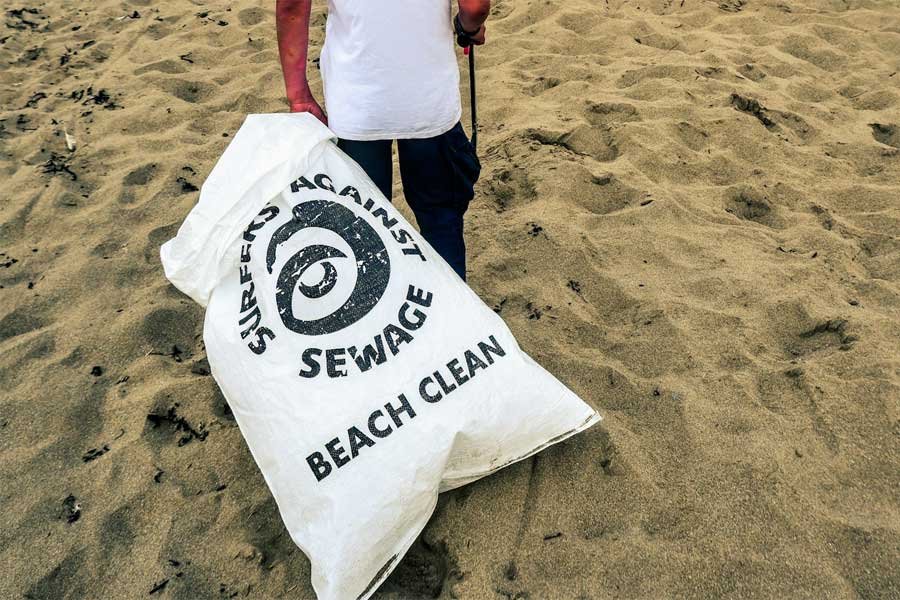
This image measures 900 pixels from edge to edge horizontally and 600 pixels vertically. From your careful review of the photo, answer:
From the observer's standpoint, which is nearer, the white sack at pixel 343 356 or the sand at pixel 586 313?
the white sack at pixel 343 356

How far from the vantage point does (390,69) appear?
1.41 metres

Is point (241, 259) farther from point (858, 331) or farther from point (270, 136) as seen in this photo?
point (858, 331)

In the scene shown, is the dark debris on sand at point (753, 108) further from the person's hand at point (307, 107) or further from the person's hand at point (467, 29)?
the person's hand at point (307, 107)

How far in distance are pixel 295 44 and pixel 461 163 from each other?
476mm

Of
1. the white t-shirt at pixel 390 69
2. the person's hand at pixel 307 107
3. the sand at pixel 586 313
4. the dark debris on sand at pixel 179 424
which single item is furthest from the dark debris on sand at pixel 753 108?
the dark debris on sand at pixel 179 424

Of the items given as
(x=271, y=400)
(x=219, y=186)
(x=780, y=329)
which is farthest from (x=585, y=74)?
(x=271, y=400)

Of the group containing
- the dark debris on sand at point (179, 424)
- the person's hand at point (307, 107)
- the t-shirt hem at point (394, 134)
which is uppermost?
the person's hand at point (307, 107)

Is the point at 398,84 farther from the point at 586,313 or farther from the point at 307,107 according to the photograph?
the point at 586,313

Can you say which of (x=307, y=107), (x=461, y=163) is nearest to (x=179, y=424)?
(x=307, y=107)

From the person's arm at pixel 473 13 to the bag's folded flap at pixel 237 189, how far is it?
40cm

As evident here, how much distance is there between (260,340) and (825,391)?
139 cm

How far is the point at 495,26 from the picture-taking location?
140 inches

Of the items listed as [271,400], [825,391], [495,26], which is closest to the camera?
[271,400]

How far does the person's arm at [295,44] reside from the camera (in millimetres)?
1490
